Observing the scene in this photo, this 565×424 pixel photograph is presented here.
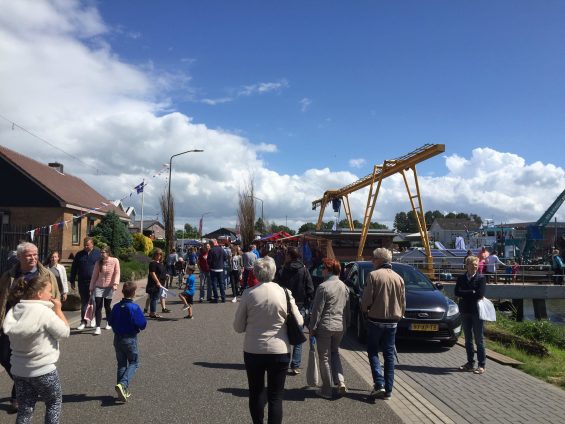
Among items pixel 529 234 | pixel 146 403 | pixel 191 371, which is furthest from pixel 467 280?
pixel 529 234

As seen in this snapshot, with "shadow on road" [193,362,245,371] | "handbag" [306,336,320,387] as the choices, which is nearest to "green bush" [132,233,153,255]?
"shadow on road" [193,362,245,371]

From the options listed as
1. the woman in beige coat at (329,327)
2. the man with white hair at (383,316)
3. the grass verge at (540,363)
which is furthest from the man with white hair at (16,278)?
the grass verge at (540,363)

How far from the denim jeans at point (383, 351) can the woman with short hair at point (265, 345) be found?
1875 mm

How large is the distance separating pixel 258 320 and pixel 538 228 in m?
51.7

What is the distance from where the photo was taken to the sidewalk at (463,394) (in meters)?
5.18

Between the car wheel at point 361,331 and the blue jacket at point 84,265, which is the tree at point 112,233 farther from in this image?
the car wheel at point 361,331

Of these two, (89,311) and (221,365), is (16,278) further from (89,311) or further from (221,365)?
(89,311)

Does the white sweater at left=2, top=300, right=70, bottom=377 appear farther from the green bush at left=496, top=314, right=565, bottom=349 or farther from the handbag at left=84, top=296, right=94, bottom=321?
the green bush at left=496, top=314, right=565, bottom=349

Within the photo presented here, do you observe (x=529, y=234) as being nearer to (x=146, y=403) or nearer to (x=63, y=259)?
(x=63, y=259)

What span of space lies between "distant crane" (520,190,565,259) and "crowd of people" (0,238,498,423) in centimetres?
4669

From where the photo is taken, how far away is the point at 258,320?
13.9 ft

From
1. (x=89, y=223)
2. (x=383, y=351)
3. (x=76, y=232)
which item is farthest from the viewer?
(x=89, y=223)

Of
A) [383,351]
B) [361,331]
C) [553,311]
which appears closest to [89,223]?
[361,331]

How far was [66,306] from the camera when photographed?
39.1 feet
